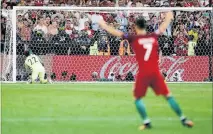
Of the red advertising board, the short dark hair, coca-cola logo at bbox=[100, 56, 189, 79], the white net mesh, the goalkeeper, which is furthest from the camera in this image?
the white net mesh

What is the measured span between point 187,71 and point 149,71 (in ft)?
17.2

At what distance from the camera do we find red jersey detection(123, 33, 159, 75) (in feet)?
10.0

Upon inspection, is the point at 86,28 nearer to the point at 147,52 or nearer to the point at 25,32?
the point at 25,32

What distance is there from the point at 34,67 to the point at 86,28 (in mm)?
1137

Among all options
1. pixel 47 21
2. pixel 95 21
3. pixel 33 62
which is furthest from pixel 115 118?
pixel 33 62

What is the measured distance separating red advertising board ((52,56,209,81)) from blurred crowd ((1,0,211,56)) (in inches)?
5.6

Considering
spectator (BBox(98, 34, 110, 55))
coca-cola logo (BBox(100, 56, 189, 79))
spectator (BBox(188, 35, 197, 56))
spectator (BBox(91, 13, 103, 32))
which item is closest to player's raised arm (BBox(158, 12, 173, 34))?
coca-cola logo (BBox(100, 56, 189, 79))

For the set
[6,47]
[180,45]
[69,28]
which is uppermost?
[69,28]

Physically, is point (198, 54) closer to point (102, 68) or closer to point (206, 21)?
point (206, 21)

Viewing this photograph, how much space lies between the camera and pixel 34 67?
10.3 metres

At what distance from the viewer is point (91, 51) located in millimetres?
9938

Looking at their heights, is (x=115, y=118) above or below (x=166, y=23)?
below

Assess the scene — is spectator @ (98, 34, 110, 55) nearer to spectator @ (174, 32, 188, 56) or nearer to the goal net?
the goal net

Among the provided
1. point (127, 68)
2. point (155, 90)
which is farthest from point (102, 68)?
point (155, 90)
